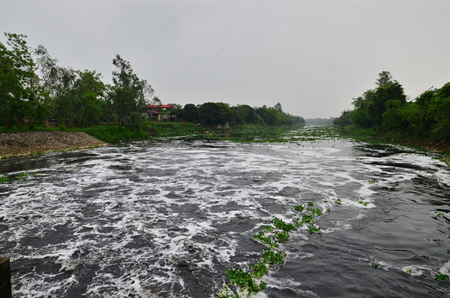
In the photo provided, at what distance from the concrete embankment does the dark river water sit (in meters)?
17.0

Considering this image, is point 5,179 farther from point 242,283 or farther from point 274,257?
point 274,257

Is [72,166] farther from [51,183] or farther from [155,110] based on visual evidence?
[155,110]

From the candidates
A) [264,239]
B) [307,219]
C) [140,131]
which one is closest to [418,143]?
[307,219]

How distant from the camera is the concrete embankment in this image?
105 ft

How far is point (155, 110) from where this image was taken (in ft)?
397

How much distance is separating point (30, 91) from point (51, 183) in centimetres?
2904

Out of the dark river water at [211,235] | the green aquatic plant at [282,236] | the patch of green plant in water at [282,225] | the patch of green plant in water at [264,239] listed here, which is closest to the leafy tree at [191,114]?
the dark river water at [211,235]

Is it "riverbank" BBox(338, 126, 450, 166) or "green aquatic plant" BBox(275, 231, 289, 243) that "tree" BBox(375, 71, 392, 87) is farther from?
"green aquatic plant" BBox(275, 231, 289, 243)

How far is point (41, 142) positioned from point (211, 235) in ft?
125

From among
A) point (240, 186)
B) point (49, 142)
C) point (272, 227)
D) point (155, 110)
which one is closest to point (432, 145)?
point (240, 186)

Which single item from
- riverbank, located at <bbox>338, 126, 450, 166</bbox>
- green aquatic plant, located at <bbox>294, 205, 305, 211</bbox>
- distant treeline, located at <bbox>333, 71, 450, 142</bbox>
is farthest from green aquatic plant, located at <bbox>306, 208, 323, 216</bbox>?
distant treeline, located at <bbox>333, 71, 450, 142</bbox>

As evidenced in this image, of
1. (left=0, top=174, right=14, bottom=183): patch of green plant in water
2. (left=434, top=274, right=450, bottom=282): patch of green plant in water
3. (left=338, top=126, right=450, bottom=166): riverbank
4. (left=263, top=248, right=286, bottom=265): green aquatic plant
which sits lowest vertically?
(left=0, top=174, right=14, bottom=183): patch of green plant in water

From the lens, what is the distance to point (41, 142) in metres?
36.7

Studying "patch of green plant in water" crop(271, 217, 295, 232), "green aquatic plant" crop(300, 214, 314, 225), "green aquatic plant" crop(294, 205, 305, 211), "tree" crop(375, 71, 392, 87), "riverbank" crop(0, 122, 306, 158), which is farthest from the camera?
"tree" crop(375, 71, 392, 87)
